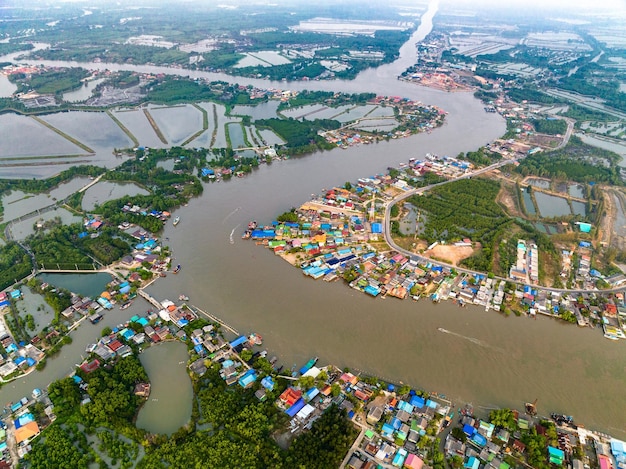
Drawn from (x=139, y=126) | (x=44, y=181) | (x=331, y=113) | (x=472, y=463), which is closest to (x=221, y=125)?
(x=139, y=126)

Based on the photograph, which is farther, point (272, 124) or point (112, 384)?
point (272, 124)

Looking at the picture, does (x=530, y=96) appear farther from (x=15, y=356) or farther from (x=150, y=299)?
(x=15, y=356)

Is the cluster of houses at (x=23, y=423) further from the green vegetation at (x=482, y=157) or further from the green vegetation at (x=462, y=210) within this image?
the green vegetation at (x=482, y=157)

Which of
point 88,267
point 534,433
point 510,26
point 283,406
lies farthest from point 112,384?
point 510,26

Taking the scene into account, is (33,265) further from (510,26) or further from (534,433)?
(510,26)

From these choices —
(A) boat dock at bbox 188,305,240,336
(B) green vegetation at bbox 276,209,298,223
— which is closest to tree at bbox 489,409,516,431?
(A) boat dock at bbox 188,305,240,336

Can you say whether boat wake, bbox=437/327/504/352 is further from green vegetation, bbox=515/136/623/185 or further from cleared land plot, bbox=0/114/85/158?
cleared land plot, bbox=0/114/85/158
